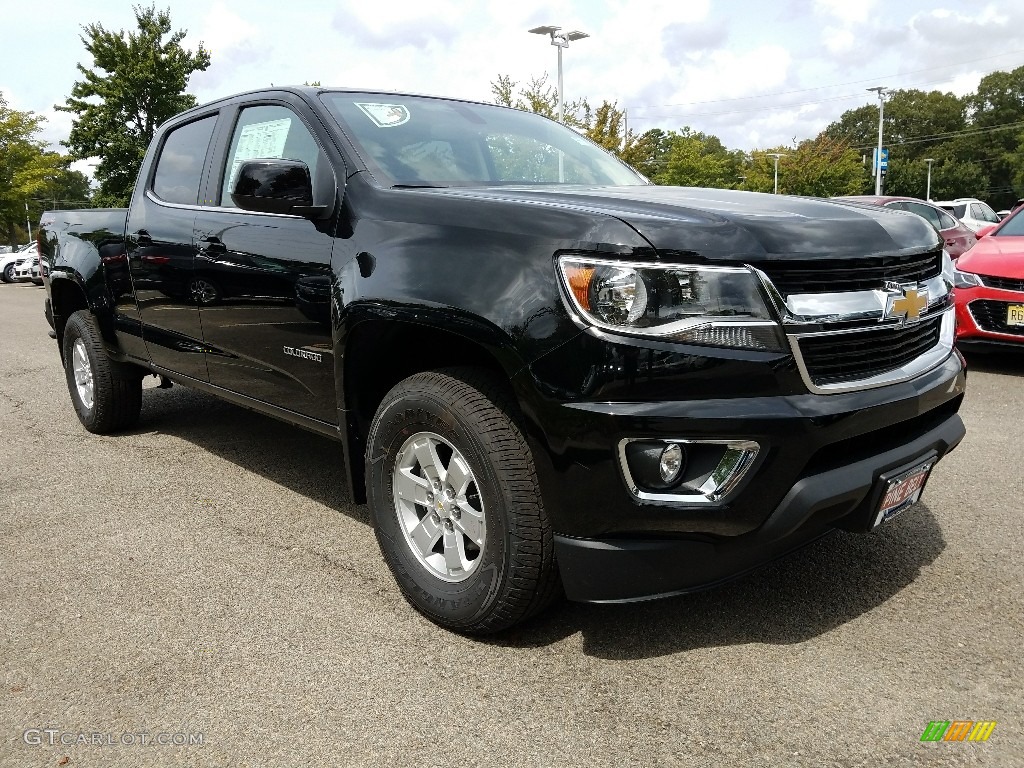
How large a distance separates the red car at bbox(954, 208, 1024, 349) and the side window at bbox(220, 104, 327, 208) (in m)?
5.17

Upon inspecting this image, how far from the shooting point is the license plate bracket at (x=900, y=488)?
8.08 ft

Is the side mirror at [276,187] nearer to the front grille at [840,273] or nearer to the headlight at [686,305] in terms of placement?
the headlight at [686,305]

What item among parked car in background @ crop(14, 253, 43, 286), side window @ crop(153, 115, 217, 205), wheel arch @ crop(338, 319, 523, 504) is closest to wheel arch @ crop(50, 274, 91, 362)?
side window @ crop(153, 115, 217, 205)

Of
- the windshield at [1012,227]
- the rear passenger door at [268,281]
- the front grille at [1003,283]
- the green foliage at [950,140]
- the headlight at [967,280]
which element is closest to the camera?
the rear passenger door at [268,281]

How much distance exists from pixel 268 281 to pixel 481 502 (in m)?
1.43

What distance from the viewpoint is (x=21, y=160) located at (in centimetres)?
3922

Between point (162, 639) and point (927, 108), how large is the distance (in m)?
108

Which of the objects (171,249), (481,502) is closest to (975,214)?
(171,249)

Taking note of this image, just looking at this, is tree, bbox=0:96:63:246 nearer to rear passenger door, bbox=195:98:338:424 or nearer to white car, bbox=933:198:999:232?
white car, bbox=933:198:999:232

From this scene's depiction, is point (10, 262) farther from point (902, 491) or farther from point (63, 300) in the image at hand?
point (902, 491)

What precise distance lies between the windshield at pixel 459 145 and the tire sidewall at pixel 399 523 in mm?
904

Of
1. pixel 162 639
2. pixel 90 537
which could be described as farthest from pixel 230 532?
pixel 162 639

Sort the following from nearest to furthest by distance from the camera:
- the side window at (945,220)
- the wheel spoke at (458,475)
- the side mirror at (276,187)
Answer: the wheel spoke at (458,475) → the side mirror at (276,187) → the side window at (945,220)

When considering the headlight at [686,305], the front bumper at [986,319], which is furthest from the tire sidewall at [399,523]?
the front bumper at [986,319]
